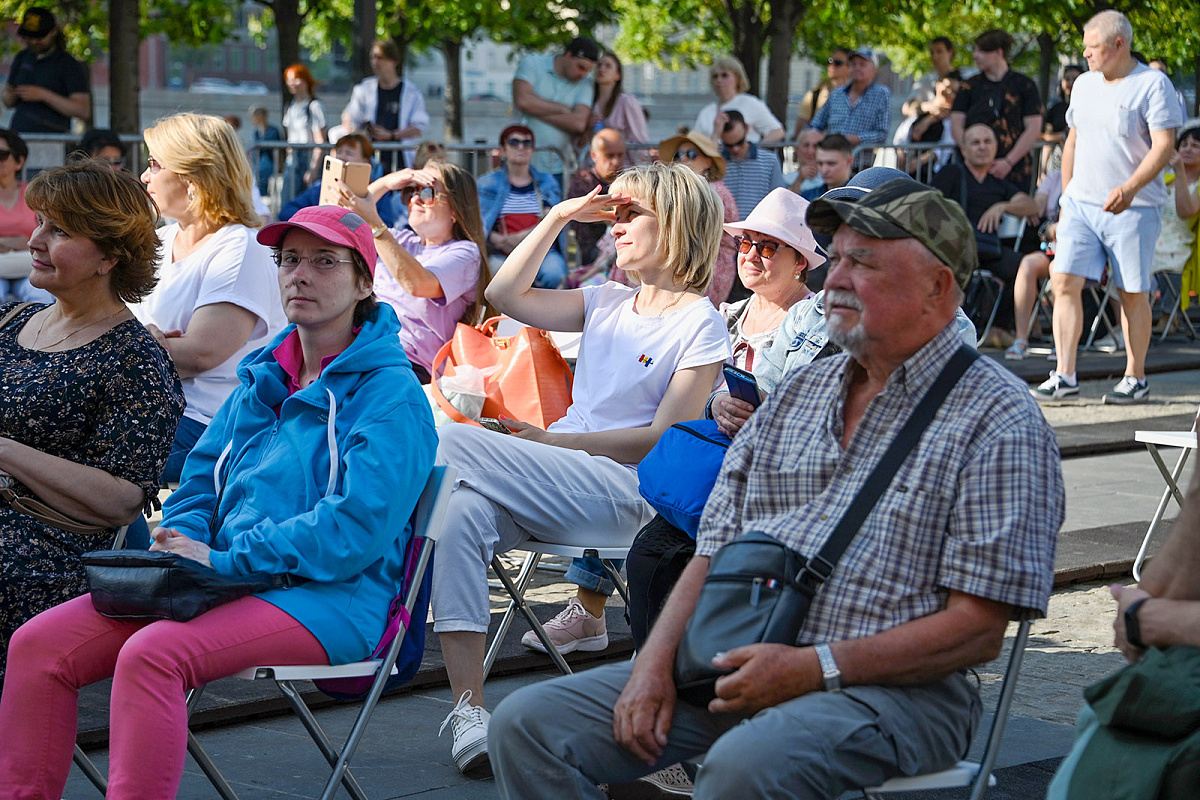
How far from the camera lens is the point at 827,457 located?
2.91m

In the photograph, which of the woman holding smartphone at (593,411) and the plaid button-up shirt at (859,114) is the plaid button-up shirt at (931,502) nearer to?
the woman holding smartphone at (593,411)

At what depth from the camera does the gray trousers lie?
2.58 metres

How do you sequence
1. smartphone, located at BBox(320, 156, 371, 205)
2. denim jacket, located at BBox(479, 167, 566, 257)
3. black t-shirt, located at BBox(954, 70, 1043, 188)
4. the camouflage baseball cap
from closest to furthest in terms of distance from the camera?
the camouflage baseball cap
smartphone, located at BBox(320, 156, 371, 205)
denim jacket, located at BBox(479, 167, 566, 257)
black t-shirt, located at BBox(954, 70, 1043, 188)

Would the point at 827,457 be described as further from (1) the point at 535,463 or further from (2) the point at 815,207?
(1) the point at 535,463

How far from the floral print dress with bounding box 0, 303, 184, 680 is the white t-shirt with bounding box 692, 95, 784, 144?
32.2ft

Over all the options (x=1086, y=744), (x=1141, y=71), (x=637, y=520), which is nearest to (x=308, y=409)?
(x=637, y=520)

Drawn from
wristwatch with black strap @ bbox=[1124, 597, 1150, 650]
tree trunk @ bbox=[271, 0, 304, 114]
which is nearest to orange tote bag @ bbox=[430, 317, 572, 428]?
wristwatch with black strap @ bbox=[1124, 597, 1150, 650]

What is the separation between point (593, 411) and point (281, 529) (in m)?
1.47

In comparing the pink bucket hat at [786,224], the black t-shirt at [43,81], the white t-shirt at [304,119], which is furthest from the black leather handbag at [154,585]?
the white t-shirt at [304,119]

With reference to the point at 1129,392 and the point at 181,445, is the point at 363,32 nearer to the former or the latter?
the point at 1129,392

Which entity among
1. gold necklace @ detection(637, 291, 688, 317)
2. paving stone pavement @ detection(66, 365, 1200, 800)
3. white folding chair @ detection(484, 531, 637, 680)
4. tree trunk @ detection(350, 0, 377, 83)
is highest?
tree trunk @ detection(350, 0, 377, 83)

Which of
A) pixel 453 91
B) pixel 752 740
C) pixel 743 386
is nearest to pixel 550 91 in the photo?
pixel 743 386

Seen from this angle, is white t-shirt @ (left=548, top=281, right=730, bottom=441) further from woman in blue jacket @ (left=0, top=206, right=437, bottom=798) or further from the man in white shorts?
the man in white shorts

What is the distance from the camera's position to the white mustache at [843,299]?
9.51 feet
